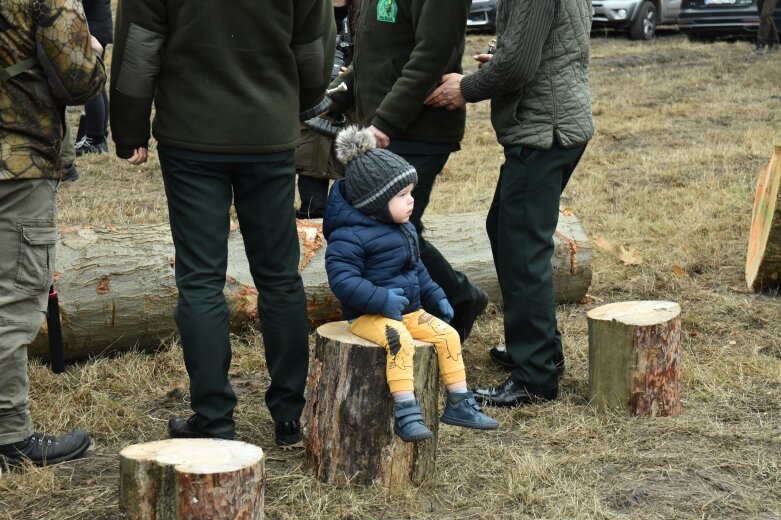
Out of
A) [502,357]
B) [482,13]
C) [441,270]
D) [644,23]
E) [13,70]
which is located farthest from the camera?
[644,23]

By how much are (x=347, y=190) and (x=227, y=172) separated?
0.45m

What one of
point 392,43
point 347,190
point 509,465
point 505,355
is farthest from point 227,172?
point 505,355

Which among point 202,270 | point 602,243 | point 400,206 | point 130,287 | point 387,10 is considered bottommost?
point 602,243

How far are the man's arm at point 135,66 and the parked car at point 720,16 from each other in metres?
15.1

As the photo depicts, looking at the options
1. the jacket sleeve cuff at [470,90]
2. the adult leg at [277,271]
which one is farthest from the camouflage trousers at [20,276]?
the jacket sleeve cuff at [470,90]

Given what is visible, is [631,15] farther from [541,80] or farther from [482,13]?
[541,80]

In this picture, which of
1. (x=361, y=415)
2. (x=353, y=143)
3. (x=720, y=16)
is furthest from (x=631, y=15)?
(x=361, y=415)

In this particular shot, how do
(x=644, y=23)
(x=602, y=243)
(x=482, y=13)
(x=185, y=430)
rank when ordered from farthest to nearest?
(x=644, y=23) → (x=482, y=13) → (x=602, y=243) → (x=185, y=430)

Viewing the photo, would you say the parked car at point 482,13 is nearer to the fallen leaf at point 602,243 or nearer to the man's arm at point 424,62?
the fallen leaf at point 602,243

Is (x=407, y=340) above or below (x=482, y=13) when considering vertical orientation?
below

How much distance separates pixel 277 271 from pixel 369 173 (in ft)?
1.81

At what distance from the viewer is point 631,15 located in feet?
59.1

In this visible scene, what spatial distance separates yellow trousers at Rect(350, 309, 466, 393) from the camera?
12.1 feet

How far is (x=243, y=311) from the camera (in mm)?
5461
